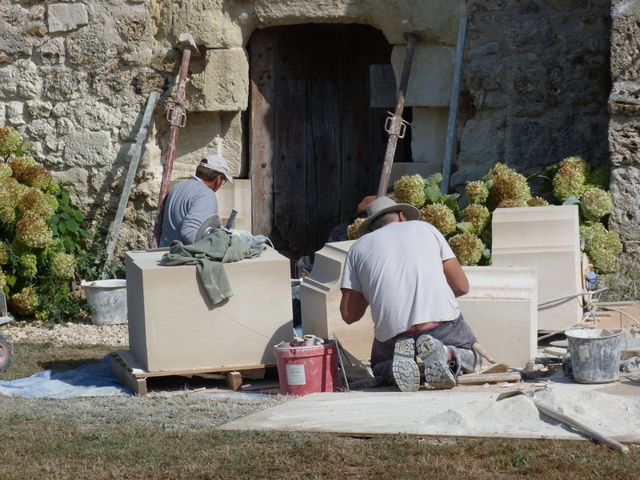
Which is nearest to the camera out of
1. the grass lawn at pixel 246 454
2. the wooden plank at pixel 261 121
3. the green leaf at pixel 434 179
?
the grass lawn at pixel 246 454

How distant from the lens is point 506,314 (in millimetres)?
5590

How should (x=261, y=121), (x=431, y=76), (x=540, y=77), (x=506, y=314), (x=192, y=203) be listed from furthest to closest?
1. (x=261, y=121)
2. (x=431, y=76)
3. (x=540, y=77)
4. (x=192, y=203)
5. (x=506, y=314)

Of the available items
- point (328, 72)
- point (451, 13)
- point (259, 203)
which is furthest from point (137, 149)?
point (451, 13)

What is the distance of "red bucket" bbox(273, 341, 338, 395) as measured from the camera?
5.13 metres

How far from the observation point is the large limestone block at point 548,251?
244 inches

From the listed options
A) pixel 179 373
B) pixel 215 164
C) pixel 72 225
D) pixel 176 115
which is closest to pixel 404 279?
pixel 179 373

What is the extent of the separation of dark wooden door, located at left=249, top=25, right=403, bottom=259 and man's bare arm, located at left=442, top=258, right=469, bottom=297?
3.06 metres

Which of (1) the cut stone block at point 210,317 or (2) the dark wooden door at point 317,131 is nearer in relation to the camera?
(1) the cut stone block at point 210,317

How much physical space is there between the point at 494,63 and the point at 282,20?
1.66 metres

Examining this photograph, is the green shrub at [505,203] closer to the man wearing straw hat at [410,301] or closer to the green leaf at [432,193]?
the green leaf at [432,193]

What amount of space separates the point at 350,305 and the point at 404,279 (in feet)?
1.14

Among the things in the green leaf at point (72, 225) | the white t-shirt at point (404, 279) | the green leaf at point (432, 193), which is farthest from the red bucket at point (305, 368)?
the green leaf at point (72, 225)

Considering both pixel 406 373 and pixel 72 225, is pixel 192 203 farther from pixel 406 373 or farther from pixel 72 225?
pixel 406 373

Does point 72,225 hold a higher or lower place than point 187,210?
lower
